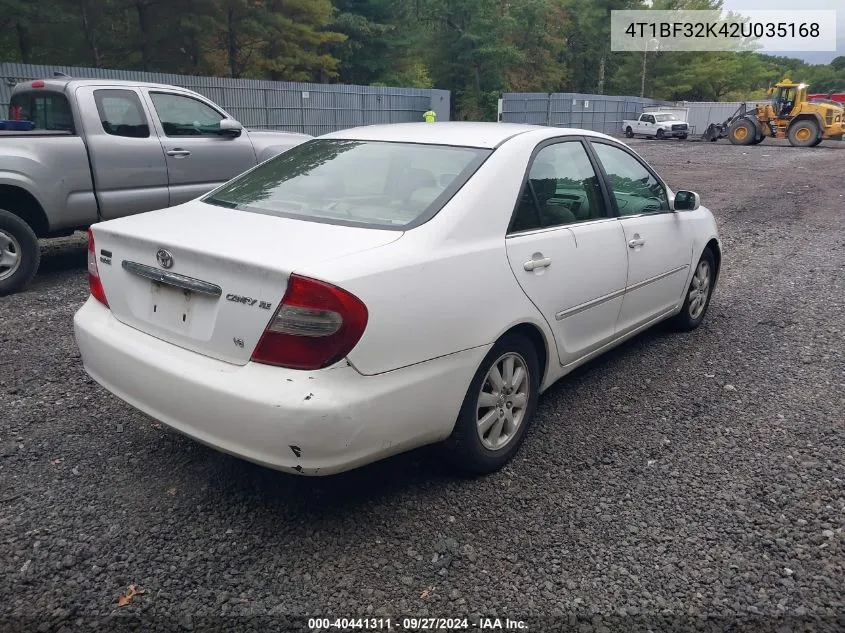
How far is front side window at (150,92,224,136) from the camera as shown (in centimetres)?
749

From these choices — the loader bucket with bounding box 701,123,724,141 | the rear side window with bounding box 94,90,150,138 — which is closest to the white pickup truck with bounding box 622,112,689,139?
the loader bucket with bounding box 701,123,724,141

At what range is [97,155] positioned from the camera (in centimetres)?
670

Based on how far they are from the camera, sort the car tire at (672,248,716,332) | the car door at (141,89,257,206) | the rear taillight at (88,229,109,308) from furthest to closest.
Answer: the car door at (141,89,257,206), the car tire at (672,248,716,332), the rear taillight at (88,229,109,308)

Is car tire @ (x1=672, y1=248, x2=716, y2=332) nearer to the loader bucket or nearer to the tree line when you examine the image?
the tree line

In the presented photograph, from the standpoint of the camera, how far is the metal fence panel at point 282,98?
1669 centimetres

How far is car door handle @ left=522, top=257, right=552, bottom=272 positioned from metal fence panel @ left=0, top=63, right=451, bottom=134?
45.8ft

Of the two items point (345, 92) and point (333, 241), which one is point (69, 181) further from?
point (345, 92)

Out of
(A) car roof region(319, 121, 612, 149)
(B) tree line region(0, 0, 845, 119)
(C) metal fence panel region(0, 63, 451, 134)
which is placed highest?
(B) tree line region(0, 0, 845, 119)

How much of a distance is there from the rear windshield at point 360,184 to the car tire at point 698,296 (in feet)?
8.61

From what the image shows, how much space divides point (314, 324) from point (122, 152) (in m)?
5.33

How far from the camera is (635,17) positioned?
52906 mm

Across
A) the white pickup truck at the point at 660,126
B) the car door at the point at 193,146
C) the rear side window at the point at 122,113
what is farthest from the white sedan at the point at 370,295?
the white pickup truck at the point at 660,126

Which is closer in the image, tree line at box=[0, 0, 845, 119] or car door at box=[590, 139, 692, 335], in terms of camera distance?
car door at box=[590, 139, 692, 335]

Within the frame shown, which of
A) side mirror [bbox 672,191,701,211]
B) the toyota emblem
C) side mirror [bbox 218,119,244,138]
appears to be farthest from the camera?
side mirror [bbox 218,119,244,138]
